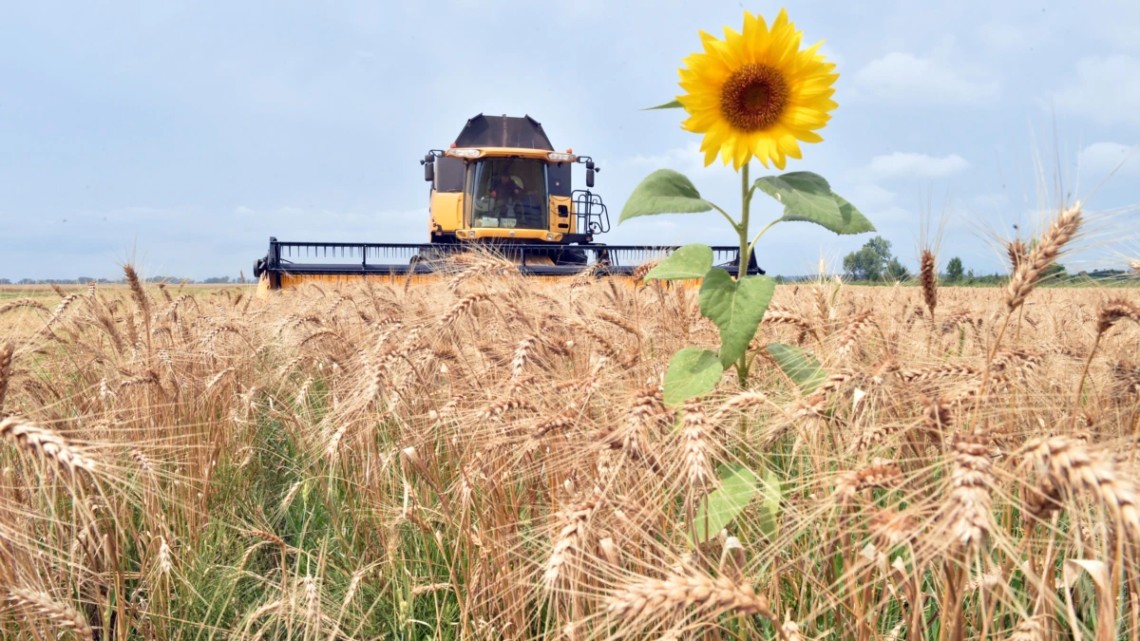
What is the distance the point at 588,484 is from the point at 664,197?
76 centimetres

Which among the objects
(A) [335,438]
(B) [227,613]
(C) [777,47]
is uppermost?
(C) [777,47]

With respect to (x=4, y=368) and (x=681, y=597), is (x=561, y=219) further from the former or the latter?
(x=681, y=597)

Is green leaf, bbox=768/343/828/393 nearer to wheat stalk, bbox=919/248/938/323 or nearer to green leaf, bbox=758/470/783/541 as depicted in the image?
green leaf, bbox=758/470/783/541

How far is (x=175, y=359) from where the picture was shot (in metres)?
3.56

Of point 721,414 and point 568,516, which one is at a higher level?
point 721,414

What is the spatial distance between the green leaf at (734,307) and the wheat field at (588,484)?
11cm

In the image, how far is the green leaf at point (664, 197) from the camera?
180cm

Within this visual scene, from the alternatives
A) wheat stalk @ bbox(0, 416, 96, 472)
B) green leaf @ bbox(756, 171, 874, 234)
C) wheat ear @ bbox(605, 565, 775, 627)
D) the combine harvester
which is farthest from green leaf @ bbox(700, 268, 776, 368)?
the combine harvester

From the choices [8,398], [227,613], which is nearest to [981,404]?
[227,613]

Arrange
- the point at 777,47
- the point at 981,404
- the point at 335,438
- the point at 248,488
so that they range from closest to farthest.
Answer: the point at 981,404 → the point at 777,47 → the point at 335,438 → the point at 248,488

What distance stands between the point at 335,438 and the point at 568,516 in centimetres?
122

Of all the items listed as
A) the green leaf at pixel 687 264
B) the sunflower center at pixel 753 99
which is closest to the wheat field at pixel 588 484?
the green leaf at pixel 687 264

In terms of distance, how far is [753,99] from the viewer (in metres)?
1.98

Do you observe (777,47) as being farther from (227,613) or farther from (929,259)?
(227,613)
